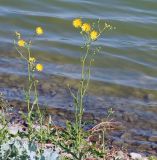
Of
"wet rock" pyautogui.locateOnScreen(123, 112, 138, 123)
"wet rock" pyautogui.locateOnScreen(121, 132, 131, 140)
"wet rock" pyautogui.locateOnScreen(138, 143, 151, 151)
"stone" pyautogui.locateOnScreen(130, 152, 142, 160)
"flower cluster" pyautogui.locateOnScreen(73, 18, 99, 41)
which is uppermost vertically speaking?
"flower cluster" pyautogui.locateOnScreen(73, 18, 99, 41)

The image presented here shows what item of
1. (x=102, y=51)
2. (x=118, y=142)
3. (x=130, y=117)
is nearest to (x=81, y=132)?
(x=118, y=142)

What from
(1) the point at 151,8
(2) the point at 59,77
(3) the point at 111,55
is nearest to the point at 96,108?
(2) the point at 59,77

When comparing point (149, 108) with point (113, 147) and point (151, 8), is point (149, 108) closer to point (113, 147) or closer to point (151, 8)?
point (113, 147)

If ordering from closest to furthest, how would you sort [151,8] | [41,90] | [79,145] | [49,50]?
[79,145] < [41,90] < [49,50] < [151,8]

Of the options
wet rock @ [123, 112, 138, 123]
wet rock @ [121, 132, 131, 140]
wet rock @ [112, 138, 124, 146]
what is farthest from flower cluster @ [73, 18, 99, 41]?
wet rock @ [123, 112, 138, 123]

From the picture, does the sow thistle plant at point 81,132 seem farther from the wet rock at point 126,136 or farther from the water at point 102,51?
the water at point 102,51

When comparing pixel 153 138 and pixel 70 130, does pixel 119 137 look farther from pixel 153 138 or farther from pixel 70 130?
pixel 70 130

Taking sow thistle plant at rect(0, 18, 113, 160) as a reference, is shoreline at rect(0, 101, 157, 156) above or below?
below

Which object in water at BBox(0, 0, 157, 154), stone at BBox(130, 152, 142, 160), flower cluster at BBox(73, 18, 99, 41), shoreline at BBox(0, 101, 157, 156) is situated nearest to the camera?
flower cluster at BBox(73, 18, 99, 41)

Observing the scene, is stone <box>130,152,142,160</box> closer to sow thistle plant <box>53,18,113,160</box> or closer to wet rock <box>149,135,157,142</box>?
sow thistle plant <box>53,18,113,160</box>

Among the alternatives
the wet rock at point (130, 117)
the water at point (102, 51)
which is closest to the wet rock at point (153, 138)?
the water at point (102, 51)

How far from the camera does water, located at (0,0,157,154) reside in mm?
6840

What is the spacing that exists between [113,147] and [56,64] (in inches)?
109

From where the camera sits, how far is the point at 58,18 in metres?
9.92
